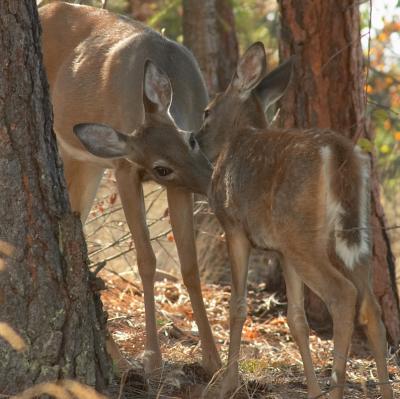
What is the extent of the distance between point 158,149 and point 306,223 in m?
1.49

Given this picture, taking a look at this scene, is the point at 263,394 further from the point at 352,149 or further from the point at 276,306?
the point at 276,306

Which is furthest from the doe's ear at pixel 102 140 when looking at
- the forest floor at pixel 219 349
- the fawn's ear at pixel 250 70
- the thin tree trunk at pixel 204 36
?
the thin tree trunk at pixel 204 36

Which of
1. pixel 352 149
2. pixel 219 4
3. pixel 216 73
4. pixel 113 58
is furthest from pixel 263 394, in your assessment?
pixel 219 4

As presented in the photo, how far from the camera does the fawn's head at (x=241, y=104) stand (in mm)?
7293

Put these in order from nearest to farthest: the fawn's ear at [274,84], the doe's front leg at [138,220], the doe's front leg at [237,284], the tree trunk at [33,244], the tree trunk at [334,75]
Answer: the tree trunk at [33,244]
the doe's front leg at [237,284]
the doe's front leg at [138,220]
the fawn's ear at [274,84]
the tree trunk at [334,75]

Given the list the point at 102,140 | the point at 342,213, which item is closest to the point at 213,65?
the point at 102,140

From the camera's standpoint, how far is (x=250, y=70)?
24.4ft

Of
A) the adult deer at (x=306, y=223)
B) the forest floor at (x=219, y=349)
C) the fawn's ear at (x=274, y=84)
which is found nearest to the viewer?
the adult deer at (x=306, y=223)

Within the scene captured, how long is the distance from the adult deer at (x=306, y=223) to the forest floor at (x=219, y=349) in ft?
0.99

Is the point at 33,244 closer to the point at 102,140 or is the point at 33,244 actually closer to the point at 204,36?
the point at 102,140

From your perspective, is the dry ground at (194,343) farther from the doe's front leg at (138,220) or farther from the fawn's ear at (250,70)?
the fawn's ear at (250,70)

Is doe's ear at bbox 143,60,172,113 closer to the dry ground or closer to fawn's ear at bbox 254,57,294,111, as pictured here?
fawn's ear at bbox 254,57,294,111

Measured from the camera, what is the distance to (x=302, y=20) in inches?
332

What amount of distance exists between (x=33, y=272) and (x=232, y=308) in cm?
168
